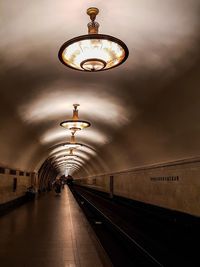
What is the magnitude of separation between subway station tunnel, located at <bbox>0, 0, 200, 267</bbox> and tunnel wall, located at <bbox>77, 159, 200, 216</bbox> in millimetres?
34

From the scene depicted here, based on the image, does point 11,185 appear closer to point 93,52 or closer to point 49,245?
point 49,245

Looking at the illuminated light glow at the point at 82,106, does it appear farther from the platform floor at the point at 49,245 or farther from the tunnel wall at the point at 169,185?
the platform floor at the point at 49,245

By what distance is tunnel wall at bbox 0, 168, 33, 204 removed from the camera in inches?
445

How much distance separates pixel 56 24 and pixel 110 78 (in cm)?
240

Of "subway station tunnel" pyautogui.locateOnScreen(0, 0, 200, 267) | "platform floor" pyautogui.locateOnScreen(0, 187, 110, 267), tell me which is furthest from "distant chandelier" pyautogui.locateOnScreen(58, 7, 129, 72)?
"platform floor" pyautogui.locateOnScreen(0, 187, 110, 267)

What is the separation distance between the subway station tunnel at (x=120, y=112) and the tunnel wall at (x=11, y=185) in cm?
8

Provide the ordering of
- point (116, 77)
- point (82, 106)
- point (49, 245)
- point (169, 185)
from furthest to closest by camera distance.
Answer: point (82, 106) < point (169, 185) < point (116, 77) < point (49, 245)

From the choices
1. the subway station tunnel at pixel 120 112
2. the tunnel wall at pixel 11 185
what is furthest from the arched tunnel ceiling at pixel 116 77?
the tunnel wall at pixel 11 185

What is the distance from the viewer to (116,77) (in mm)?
6605

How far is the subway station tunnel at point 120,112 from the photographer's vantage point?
4.43 meters

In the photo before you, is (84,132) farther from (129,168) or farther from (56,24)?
(56,24)

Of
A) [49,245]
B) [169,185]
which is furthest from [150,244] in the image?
[49,245]

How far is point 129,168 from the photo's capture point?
45.8 ft

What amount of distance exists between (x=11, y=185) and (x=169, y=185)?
7.29 meters
